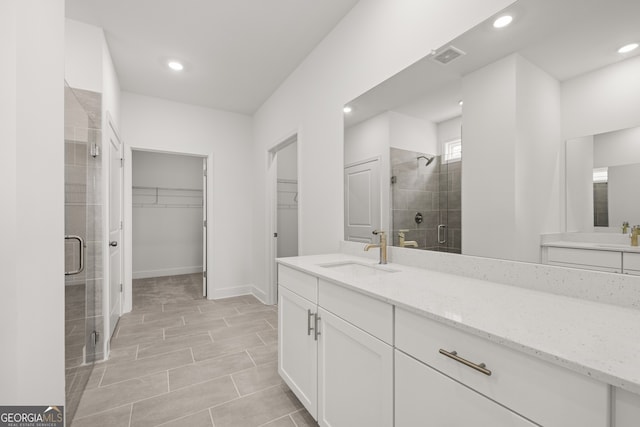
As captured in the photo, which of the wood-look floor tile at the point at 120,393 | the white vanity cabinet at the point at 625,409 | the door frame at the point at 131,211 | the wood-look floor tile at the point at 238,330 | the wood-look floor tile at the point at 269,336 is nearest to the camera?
the white vanity cabinet at the point at 625,409

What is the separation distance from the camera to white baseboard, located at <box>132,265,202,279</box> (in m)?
5.21

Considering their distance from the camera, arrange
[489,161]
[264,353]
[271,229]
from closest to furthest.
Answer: [489,161]
[264,353]
[271,229]

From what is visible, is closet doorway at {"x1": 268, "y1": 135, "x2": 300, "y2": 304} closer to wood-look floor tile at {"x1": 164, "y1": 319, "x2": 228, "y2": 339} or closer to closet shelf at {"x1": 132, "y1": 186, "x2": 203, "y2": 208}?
wood-look floor tile at {"x1": 164, "y1": 319, "x2": 228, "y2": 339}

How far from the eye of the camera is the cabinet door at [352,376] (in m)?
1.03

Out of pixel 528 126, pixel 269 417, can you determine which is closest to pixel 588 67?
pixel 528 126

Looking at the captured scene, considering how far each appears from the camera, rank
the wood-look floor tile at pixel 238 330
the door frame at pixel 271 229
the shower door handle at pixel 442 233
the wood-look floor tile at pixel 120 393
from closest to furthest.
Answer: the shower door handle at pixel 442 233 < the wood-look floor tile at pixel 120 393 < the wood-look floor tile at pixel 238 330 < the door frame at pixel 271 229

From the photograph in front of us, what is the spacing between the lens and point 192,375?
2.06 meters

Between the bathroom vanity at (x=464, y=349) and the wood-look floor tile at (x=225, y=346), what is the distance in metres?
1.04

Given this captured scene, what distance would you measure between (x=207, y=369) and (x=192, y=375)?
0.11 m

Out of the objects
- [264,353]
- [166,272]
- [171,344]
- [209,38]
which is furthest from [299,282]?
[166,272]

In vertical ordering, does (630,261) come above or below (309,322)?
above

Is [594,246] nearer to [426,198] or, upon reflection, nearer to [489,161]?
[489,161]

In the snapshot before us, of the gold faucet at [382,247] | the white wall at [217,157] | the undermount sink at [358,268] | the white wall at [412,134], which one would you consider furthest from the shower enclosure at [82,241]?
the white wall at [412,134]

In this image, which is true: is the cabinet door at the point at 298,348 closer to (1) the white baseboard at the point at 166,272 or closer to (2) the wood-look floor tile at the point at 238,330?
(2) the wood-look floor tile at the point at 238,330
